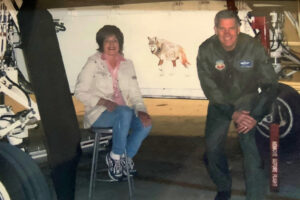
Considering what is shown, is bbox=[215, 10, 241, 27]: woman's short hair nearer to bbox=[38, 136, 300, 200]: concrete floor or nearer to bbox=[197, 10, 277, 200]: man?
bbox=[197, 10, 277, 200]: man

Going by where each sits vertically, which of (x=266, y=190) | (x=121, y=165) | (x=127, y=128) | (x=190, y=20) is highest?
(x=190, y=20)

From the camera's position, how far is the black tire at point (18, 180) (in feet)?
9.43

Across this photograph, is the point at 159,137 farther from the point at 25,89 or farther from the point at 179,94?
the point at 25,89

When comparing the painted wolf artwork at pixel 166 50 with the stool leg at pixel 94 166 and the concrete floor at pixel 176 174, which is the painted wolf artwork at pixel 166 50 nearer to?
the stool leg at pixel 94 166

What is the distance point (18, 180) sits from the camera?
9.44 ft

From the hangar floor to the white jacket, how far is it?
254 mm

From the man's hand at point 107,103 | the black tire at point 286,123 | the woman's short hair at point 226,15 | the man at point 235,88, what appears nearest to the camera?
the woman's short hair at point 226,15

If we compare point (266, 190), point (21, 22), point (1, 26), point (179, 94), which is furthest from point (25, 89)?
point (266, 190)

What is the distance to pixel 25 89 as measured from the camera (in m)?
3.39

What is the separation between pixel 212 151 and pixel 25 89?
1.24 metres

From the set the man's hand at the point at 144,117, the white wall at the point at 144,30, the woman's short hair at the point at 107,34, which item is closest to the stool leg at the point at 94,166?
the man's hand at the point at 144,117

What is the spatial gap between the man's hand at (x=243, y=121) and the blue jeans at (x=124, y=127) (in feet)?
1.80

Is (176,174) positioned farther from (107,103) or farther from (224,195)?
(107,103)

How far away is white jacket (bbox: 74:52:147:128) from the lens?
278 cm
